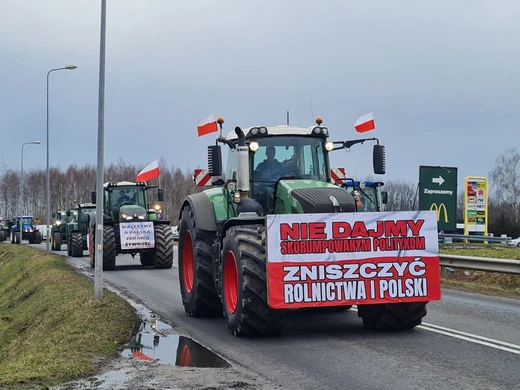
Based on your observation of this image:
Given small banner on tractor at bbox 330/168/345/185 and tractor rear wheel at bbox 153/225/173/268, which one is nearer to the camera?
small banner on tractor at bbox 330/168/345/185

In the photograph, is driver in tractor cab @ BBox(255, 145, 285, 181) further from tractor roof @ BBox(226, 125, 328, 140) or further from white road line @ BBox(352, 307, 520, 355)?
white road line @ BBox(352, 307, 520, 355)

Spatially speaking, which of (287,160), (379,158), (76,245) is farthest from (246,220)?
(76,245)

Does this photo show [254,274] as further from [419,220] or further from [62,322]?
[62,322]

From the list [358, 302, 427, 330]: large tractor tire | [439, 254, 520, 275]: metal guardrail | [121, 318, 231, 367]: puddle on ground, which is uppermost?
[439, 254, 520, 275]: metal guardrail

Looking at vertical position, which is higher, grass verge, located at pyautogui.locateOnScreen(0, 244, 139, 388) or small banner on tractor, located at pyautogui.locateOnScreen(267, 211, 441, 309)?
small banner on tractor, located at pyautogui.locateOnScreen(267, 211, 441, 309)

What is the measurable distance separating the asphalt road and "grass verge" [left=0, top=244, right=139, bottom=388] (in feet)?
3.36

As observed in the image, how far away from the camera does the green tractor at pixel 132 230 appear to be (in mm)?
24427

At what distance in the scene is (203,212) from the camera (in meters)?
12.3

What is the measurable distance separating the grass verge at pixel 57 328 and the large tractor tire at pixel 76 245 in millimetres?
10137

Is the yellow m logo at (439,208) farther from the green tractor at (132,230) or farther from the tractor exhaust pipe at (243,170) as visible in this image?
the tractor exhaust pipe at (243,170)

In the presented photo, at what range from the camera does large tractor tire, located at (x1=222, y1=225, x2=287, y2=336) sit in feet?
31.0

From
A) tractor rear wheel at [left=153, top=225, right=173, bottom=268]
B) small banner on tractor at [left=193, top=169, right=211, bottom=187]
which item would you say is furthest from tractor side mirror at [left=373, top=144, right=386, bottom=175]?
tractor rear wheel at [left=153, top=225, right=173, bottom=268]

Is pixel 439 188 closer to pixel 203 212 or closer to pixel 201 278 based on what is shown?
pixel 203 212

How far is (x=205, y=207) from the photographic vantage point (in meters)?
12.4
